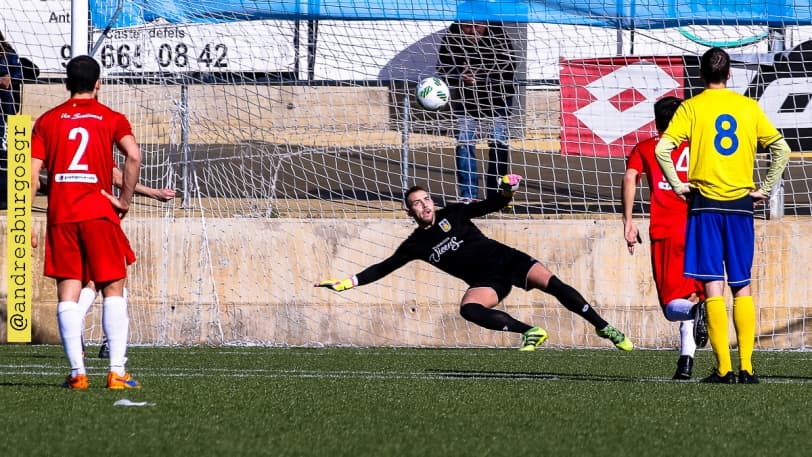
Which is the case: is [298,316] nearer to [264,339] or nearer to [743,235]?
[264,339]

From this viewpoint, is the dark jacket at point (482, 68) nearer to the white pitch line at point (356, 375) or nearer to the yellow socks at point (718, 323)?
the white pitch line at point (356, 375)

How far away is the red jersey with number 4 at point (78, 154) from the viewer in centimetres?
659

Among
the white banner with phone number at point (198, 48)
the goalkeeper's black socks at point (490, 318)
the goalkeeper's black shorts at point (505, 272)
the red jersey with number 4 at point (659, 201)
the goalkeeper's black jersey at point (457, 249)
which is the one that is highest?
the white banner with phone number at point (198, 48)

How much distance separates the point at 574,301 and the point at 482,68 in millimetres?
3562

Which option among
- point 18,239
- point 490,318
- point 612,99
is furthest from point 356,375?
point 612,99

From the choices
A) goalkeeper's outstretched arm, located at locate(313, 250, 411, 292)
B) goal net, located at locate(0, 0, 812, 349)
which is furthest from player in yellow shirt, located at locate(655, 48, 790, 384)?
goal net, located at locate(0, 0, 812, 349)

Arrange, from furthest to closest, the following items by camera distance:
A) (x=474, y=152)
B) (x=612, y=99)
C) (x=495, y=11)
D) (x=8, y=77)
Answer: (x=474, y=152) → (x=612, y=99) → (x=8, y=77) → (x=495, y=11)

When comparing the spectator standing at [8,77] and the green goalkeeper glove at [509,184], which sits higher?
the spectator standing at [8,77]

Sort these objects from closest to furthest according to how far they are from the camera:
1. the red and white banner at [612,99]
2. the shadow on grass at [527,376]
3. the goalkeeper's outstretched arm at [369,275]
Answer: the shadow on grass at [527,376] → the goalkeeper's outstretched arm at [369,275] → the red and white banner at [612,99]

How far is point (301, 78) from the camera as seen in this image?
12.3m

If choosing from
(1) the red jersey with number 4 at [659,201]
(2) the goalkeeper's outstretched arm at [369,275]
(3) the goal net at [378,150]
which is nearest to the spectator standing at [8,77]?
(3) the goal net at [378,150]

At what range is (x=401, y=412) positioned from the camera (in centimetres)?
578

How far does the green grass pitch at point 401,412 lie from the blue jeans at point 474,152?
355 centimetres

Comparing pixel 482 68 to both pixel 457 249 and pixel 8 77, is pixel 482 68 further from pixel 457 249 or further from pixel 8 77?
pixel 8 77
